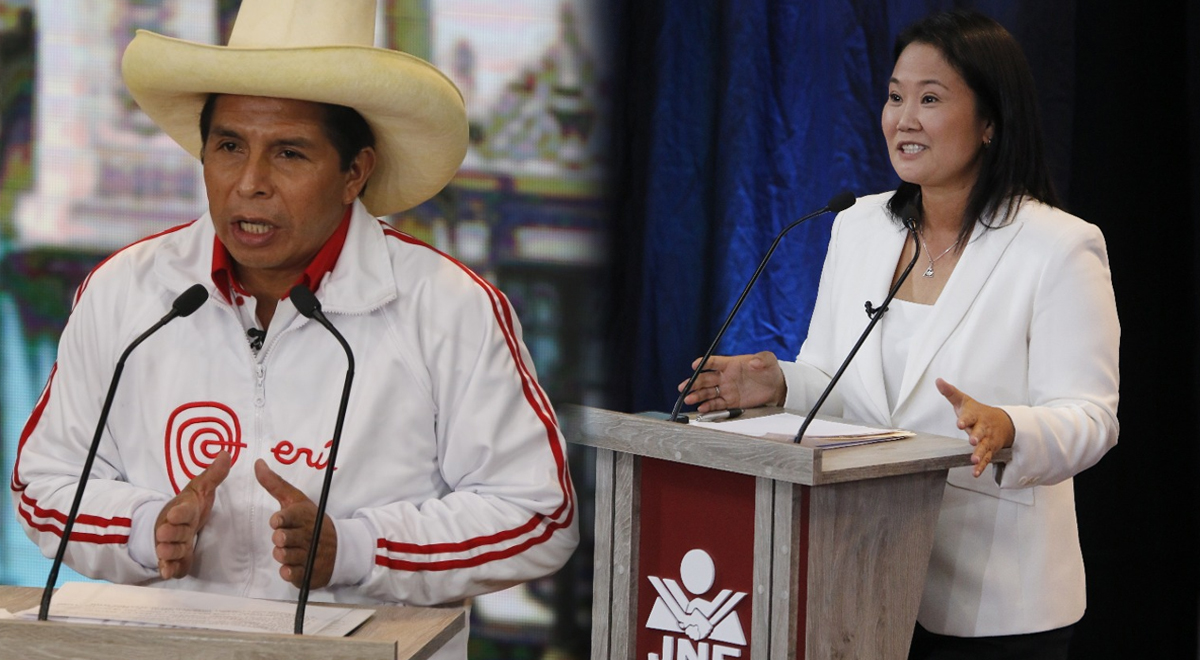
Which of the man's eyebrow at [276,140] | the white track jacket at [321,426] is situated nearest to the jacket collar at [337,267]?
the white track jacket at [321,426]

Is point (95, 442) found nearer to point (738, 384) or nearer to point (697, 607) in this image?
point (697, 607)

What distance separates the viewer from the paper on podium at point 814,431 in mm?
1936

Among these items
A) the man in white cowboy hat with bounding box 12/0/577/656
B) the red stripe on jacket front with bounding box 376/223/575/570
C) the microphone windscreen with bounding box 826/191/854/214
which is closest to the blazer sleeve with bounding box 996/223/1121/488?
the microphone windscreen with bounding box 826/191/854/214

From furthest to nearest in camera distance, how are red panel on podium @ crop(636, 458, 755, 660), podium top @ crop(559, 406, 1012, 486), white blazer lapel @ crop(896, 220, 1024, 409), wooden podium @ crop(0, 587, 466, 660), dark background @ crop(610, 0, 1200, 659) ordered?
dark background @ crop(610, 0, 1200, 659), white blazer lapel @ crop(896, 220, 1024, 409), red panel on podium @ crop(636, 458, 755, 660), podium top @ crop(559, 406, 1012, 486), wooden podium @ crop(0, 587, 466, 660)

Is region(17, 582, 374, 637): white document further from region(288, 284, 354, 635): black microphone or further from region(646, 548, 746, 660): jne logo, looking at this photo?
region(646, 548, 746, 660): jne logo

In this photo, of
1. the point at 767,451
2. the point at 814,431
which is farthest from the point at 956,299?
the point at 767,451

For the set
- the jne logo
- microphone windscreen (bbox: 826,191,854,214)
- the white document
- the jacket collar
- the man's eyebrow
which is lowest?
the jne logo

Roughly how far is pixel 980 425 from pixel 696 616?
0.51m

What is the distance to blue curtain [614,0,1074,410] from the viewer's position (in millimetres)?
3408

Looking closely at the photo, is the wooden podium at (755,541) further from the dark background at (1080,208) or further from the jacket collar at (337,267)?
the dark background at (1080,208)

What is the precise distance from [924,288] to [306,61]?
1153 millimetres

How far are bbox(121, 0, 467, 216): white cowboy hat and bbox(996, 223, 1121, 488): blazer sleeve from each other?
1018 millimetres

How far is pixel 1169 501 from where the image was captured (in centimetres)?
324

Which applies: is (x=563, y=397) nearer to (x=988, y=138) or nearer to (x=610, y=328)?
(x=610, y=328)
